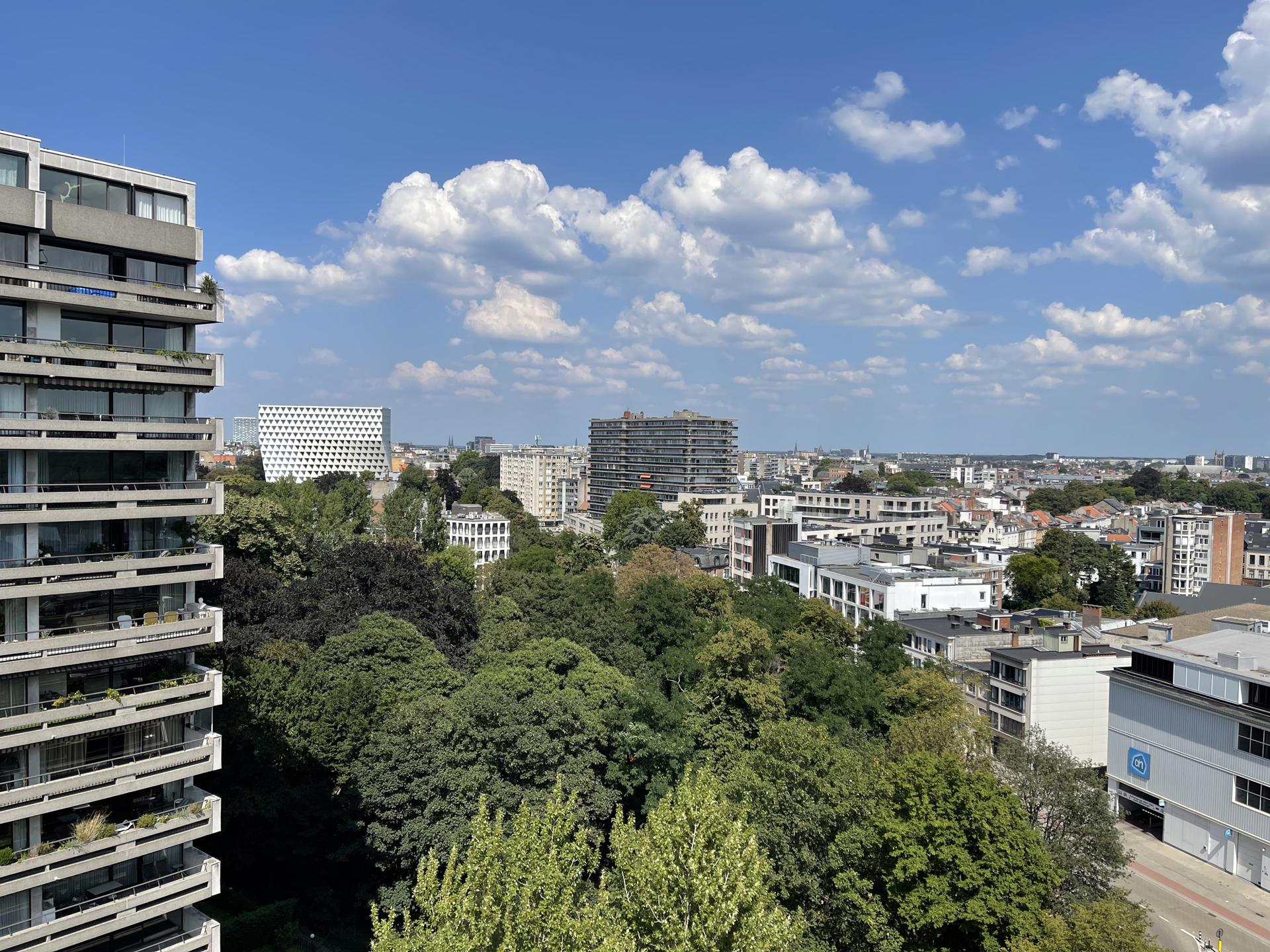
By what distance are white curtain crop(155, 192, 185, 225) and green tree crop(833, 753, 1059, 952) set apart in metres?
26.2

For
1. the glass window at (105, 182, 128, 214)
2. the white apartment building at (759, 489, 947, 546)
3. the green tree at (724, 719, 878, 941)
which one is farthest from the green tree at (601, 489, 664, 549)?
the glass window at (105, 182, 128, 214)

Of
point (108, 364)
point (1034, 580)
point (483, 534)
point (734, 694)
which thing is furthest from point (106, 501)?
point (483, 534)

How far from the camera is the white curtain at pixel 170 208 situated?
20719 millimetres

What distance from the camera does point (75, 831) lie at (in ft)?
59.4

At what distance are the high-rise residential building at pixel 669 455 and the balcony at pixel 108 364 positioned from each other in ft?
413

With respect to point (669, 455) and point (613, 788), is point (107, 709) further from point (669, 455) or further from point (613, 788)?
point (669, 455)

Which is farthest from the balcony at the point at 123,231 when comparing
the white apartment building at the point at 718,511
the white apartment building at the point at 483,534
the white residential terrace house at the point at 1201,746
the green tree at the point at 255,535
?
the white apartment building at the point at 718,511

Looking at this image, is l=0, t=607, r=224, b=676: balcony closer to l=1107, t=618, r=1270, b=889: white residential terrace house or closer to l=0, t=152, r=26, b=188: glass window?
l=0, t=152, r=26, b=188: glass window

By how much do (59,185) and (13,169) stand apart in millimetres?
1051

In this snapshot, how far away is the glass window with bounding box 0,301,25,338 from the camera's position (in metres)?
18.0

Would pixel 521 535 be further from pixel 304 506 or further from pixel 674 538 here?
pixel 304 506

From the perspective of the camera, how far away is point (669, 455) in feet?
525

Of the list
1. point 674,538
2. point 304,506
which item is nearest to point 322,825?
point 304,506

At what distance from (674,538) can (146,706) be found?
271 ft
